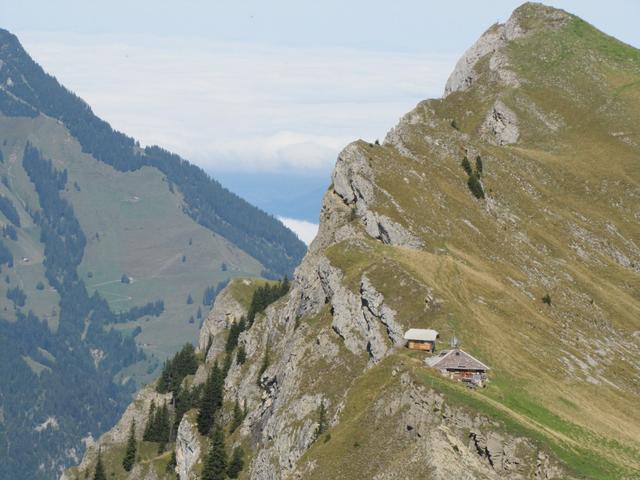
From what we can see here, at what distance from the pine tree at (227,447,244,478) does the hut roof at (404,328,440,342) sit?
3773 cm

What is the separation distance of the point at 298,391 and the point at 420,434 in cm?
4093

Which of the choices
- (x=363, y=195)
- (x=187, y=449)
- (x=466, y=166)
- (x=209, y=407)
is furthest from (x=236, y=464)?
(x=466, y=166)

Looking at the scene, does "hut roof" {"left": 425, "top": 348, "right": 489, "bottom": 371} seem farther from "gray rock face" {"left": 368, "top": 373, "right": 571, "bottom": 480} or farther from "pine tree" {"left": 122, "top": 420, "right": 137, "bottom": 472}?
"pine tree" {"left": 122, "top": 420, "right": 137, "bottom": 472}

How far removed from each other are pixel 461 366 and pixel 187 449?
78.8 m

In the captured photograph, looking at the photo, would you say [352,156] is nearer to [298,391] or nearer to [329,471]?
[298,391]

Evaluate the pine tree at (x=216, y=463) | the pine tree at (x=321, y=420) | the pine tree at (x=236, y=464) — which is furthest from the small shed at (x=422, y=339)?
the pine tree at (x=216, y=463)

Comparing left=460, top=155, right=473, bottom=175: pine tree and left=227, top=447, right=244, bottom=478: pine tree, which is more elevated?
left=460, top=155, right=473, bottom=175: pine tree

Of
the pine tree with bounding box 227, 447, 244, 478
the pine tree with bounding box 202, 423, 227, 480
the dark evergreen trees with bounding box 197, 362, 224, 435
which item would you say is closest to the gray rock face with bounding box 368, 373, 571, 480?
the pine tree with bounding box 227, 447, 244, 478

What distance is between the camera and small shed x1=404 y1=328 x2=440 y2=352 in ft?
321

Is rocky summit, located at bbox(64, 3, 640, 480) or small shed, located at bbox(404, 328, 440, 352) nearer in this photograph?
rocky summit, located at bbox(64, 3, 640, 480)

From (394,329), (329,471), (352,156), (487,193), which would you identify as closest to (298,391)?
(394,329)

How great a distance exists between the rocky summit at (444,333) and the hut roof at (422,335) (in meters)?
1.47

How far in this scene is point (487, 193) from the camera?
6368 inches

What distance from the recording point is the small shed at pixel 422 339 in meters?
97.9
